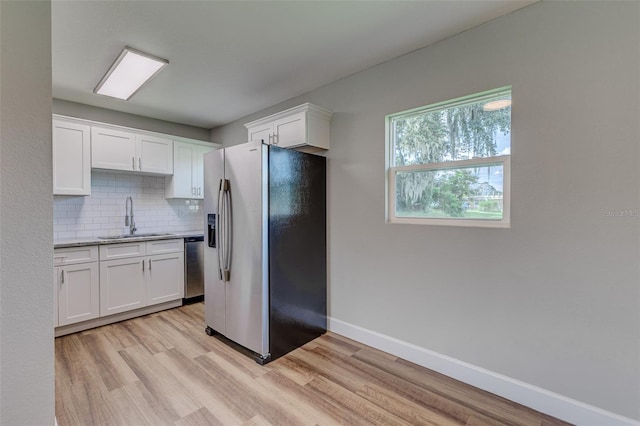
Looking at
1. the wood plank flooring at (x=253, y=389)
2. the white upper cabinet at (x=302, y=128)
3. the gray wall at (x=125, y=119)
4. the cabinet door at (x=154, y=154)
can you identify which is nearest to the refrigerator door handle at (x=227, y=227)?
the white upper cabinet at (x=302, y=128)

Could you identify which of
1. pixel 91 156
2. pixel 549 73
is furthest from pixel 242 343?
pixel 549 73

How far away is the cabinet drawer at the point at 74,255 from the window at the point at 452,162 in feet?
10.2

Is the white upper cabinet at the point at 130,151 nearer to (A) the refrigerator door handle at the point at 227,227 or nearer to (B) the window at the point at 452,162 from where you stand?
(A) the refrigerator door handle at the point at 227,227

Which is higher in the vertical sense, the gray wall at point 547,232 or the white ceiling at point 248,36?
the white ceiling at point 248,36

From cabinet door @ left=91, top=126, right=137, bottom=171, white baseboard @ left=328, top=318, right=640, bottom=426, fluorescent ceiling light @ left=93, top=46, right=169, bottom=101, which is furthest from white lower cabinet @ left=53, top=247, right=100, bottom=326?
white baseboard @ left=328, top=318, right=640, bottom=426

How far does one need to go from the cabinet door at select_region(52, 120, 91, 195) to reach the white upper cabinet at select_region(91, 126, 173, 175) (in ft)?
0.28

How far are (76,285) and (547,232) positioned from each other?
416cm

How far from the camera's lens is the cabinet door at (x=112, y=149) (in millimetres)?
3426

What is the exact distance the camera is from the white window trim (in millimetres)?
2035

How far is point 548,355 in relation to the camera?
6.05 feet

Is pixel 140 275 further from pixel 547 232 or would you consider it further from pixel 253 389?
pixel 547 232

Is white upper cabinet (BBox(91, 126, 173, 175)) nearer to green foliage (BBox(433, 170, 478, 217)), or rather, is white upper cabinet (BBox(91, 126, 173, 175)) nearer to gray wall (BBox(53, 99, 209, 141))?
gray wall (BBox(53, 99, 209, 141))

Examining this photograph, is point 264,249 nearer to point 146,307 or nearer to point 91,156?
point 146,307

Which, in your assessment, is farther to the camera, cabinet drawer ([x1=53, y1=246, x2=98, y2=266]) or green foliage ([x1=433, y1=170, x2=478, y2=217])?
cabinet drawer ([x1=53, y1=246, x2=98, y2=266])
